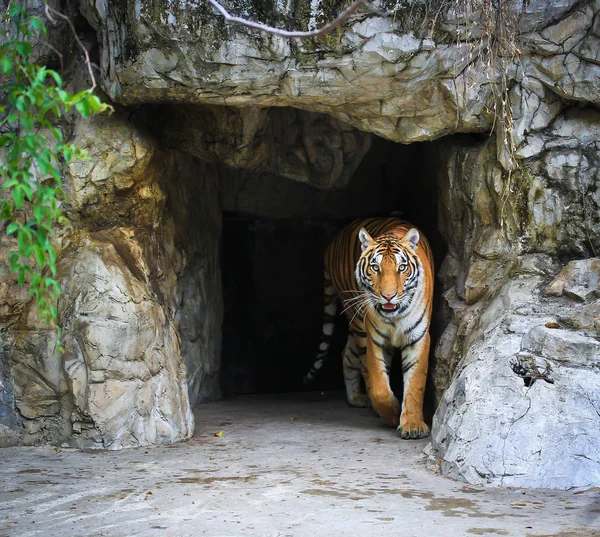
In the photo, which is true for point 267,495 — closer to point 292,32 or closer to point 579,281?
point 579,281

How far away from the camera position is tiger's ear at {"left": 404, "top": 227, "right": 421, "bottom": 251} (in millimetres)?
6277

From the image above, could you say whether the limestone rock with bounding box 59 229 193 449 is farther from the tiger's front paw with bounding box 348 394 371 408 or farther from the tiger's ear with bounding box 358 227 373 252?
the tiger's front paw with bounding box 348 394 371 408

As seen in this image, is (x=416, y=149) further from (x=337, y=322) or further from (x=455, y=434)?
(x=455, y=434)

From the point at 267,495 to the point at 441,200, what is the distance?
2966mm

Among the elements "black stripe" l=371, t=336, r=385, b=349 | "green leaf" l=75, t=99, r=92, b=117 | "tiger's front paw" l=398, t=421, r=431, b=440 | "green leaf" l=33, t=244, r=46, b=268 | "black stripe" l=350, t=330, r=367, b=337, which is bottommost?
"tiger's front paw" l=398, t=421, r=431, b=440

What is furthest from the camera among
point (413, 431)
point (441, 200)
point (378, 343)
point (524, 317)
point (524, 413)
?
point (441, 200)

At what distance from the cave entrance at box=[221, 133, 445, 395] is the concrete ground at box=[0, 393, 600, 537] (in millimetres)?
2850

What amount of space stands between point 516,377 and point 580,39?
2126mm

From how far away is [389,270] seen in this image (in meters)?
6.09

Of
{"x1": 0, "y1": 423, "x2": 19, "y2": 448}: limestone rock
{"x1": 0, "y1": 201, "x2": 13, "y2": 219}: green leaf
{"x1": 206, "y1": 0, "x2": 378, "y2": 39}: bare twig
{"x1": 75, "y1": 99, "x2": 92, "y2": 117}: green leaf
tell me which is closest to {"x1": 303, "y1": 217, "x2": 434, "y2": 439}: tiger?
{"x1": 0, "y1": 423, "x2": 19, "y2": 448}: limestone rock

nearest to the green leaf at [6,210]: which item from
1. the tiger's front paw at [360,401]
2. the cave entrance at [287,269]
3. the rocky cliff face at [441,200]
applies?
the rocky cliff face at [441,200]

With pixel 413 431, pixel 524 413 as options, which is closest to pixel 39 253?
pixel 524 413

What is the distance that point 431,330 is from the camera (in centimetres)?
677

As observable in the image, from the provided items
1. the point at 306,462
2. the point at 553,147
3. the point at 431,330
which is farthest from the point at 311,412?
the point at 553,147
